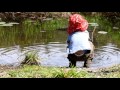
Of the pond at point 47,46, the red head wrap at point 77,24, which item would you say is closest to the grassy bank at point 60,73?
the red head wrap at point 77,24

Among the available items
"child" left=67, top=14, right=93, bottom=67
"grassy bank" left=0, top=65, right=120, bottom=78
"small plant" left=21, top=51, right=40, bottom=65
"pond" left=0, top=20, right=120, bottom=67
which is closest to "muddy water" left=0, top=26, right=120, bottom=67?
→ "pond" left=0, top=20, right=120, bottom=67

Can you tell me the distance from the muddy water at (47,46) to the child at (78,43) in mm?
397

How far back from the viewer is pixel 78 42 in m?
6.31

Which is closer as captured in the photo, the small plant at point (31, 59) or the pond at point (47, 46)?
the small plant at point (31, 59)

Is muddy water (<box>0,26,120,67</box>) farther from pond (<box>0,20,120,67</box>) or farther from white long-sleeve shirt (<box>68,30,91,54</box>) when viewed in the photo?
white long-sleeve shirt (<box>68,30,91,54</box>)

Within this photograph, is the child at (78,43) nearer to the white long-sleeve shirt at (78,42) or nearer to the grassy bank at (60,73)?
the white long-sleeve shirt at (78,42)

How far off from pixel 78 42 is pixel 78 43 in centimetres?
2

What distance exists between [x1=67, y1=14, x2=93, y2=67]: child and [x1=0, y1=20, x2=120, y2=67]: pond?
0.40 m

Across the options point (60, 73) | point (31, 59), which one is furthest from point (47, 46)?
point (60, 73)

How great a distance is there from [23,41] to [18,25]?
2.49m

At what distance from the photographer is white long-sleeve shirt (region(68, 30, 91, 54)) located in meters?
6.29

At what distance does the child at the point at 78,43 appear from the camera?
630 centimetres
